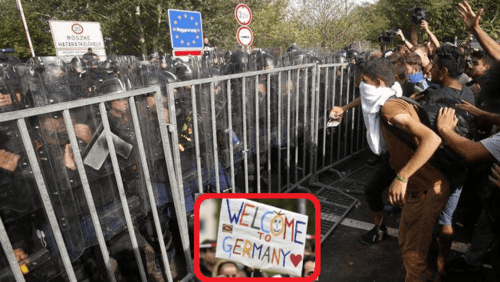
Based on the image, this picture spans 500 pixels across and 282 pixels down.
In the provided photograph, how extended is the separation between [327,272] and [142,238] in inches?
68.5

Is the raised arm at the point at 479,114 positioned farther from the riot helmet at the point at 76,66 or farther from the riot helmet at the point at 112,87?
the riot helmet at the point at 76,66

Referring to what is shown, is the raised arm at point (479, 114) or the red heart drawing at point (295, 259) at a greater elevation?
the raised arm at point (479, 114)

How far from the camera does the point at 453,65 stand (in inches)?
96.3

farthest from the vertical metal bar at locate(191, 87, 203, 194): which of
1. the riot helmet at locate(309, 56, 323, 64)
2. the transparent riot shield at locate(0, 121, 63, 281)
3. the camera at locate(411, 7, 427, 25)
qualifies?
the camera at locate(411, 7, 427, 25)

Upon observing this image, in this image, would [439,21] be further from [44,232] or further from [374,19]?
[44,232]

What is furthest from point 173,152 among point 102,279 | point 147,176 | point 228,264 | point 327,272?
point 327,272

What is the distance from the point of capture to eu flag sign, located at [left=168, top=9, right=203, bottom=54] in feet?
22.5

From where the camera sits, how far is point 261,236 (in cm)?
118

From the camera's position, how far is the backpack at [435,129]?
234cm

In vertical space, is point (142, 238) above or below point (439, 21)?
below

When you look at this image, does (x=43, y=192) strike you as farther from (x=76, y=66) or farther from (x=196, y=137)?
(x=76, y=66)

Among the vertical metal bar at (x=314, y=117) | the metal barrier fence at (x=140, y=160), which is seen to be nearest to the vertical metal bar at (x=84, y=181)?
the metal barrier fence at (x=140, y=160)

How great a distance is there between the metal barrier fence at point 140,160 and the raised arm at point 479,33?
1.73 m

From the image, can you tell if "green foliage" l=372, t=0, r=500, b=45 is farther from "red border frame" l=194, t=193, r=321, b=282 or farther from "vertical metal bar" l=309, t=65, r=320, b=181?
"red border frame" l=194, t=193, r=321, b=282
